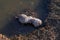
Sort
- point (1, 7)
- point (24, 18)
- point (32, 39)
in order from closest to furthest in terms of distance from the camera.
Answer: point (32, 39) < point (24, 18) < point (1, 7)

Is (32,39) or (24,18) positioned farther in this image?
(24,18)

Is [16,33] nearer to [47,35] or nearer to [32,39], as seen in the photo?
[32,39]

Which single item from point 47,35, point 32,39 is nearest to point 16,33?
point 32,39

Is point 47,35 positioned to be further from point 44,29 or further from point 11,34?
point 11,34

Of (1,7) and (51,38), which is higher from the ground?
(1,7)

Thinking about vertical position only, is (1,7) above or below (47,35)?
above

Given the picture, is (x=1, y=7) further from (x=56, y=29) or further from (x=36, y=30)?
(x=56, y=29)

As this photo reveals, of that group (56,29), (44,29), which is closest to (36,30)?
(44,29)

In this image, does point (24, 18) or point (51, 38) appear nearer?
point (51, 38)

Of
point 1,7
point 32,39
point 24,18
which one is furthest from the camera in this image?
point 1,7
